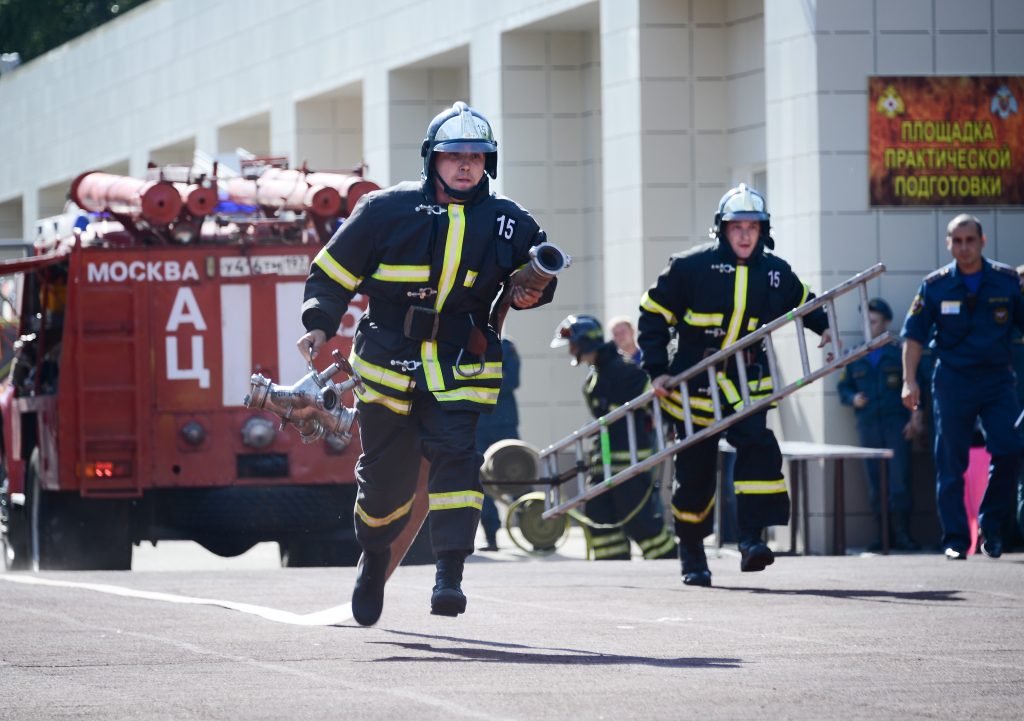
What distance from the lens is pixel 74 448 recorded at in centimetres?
1430

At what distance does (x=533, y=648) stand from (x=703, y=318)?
11.8ft

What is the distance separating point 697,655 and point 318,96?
21.4 m

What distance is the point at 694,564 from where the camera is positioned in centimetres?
1123

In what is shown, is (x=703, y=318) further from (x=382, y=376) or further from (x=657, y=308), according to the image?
(x=382, y=376)

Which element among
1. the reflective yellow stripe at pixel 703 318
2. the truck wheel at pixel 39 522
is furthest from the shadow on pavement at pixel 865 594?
the truck wheel at pixel 39 522

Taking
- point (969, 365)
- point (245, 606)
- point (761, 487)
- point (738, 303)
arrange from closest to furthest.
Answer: point (245, 606), point (761, 487), point (738, 303), point (969, 365)

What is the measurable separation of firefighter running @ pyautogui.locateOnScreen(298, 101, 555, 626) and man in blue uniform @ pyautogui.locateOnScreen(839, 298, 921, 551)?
9.04 m

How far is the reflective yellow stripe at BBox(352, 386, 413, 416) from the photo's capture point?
27.9ft

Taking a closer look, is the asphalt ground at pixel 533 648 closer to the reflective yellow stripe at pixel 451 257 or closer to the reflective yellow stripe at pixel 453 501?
the reflective yellow stripe at pixel 453 501

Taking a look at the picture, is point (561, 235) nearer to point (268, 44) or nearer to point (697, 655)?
point (268, 44)

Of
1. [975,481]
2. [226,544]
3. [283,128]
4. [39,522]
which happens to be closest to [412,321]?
[226,544]

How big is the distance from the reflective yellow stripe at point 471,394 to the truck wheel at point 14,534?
26.2 ft

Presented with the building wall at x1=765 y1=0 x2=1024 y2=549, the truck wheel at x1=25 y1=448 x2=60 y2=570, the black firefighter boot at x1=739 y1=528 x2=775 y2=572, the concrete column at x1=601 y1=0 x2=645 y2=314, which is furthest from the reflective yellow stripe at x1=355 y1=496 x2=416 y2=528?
the concrete column at x1=601 y1=0 x2=645 y2=314

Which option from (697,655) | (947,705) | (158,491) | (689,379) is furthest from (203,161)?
(947,705)
